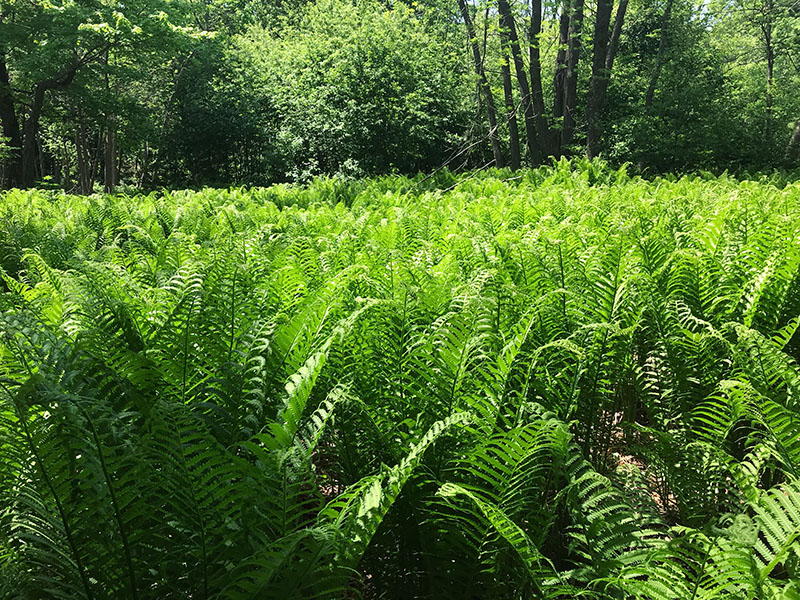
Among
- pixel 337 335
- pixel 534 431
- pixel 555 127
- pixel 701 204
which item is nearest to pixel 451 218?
pixel 701 204

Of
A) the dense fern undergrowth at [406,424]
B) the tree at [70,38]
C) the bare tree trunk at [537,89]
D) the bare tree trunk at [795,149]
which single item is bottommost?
the dense fern undergrowth at [406,424]

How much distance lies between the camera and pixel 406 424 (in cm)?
178

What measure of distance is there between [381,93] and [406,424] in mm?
13110

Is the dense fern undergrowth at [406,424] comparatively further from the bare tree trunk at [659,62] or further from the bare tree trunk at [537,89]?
the bare tree trunk at [659,62]

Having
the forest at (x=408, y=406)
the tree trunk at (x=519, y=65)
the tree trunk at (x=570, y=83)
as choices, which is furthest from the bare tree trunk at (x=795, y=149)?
the forest at (x=408, y=406)

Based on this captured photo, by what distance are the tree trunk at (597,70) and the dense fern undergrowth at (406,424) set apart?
25.9 ft

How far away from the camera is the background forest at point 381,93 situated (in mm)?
11945

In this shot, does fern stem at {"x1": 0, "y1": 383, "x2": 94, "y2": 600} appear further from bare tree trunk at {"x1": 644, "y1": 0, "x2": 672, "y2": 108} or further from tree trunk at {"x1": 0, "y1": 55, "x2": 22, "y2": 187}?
bare tree trunk at {"x1": 644, "y1": 0, "x2": 672, "y2": 108}

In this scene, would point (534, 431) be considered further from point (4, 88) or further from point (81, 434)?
point (4, 88)

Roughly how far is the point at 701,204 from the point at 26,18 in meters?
15.1

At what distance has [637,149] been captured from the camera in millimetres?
13844

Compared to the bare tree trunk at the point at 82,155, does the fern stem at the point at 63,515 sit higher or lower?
lower

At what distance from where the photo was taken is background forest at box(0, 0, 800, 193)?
11945mm

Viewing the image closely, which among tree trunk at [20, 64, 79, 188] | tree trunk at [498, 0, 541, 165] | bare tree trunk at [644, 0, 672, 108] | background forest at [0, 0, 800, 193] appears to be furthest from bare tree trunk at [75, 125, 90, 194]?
bare tree trunk at [644, 0, 672, 108]
